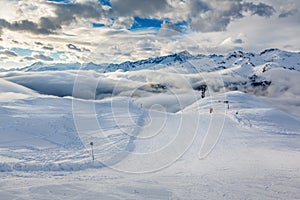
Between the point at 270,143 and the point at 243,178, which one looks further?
the point at 270,143

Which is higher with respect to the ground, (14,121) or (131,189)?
(14,121)

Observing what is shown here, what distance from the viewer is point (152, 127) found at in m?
29.0

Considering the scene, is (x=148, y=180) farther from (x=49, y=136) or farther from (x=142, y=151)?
(x=49, y=136)

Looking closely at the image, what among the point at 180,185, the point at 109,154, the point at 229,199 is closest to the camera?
the point at 229,199

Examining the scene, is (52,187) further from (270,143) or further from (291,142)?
(291,142)

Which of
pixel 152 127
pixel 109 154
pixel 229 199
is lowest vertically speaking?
pixel 229 199

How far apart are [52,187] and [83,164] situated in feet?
16.5

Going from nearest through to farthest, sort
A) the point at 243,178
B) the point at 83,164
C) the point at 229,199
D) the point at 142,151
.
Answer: the point at 229,199
the point at 243,178
the point at 83,164
the point at 142,151

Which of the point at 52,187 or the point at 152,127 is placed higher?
the point at 152,127

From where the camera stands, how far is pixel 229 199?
11.2m

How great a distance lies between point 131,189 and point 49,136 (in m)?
14.9

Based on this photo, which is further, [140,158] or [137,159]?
[140,158]

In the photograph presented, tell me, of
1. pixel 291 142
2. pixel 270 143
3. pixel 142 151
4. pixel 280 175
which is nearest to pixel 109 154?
pixel 142 151

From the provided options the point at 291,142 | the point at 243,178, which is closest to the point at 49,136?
the point at 243,178
